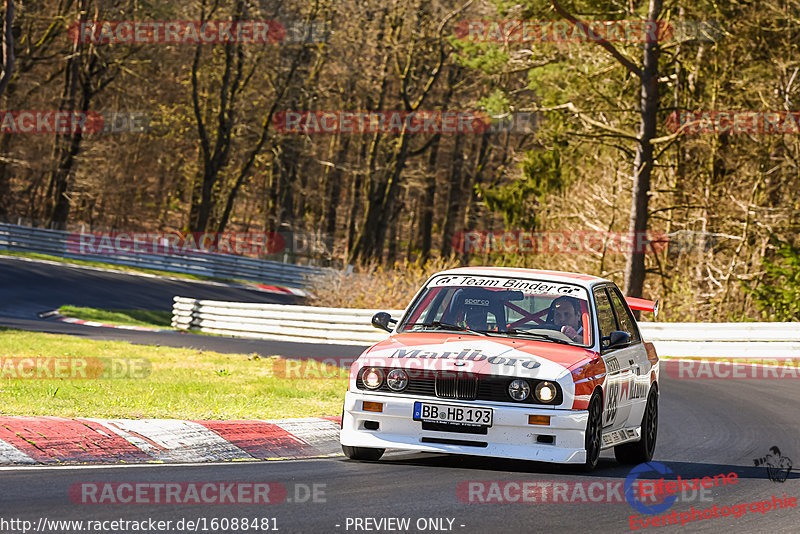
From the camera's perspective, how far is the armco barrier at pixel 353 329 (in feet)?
69.1

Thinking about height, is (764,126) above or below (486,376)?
above

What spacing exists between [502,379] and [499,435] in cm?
39

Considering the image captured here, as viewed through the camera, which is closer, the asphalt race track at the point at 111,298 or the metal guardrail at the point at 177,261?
the asphalt race track at the point at 111,298

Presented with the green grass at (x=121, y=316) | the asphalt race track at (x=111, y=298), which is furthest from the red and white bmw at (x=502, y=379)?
the green grass at (x=121, y=316)

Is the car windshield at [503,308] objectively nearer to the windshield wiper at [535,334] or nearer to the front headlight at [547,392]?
the windshield wiper at [535,334]

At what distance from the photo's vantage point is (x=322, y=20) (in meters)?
52.1

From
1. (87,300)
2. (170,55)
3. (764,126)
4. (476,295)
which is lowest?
(87,300)

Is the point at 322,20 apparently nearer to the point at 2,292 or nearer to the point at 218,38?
the point at 218,38

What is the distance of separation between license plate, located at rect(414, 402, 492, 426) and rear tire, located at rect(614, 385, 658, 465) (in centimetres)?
208

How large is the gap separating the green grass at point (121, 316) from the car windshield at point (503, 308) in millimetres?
19608

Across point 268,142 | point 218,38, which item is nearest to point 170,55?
point 218,38

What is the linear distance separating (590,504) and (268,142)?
4891 centimetres

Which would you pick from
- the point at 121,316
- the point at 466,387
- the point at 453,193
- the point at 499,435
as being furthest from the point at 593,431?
the point at 453,193

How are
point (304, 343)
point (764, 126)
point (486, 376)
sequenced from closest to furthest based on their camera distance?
1. point (486, 376)
2. point (304, 343)
3. point (764, 126)
